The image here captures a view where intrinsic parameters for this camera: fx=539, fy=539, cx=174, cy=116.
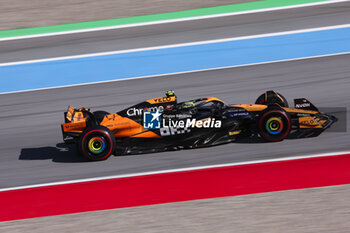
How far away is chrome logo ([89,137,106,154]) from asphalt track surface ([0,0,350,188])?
243 millimetres

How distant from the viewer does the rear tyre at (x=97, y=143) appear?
8641 mm

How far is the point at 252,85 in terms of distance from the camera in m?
11.8

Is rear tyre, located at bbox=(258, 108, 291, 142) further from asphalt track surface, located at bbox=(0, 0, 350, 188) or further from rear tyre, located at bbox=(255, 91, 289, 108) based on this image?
rear tyre, located at bbox=(255, 91, 289, 108)

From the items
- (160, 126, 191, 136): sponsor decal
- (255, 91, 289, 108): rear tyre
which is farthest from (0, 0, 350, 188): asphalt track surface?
(255, 91, 289, 108): rear tyre

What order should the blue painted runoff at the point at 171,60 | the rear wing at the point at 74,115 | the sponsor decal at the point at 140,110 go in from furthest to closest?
the blue painted runoff at the point at 171,60
the sponsor decal at the point at 140,110
the rear wing at the point at 74,115

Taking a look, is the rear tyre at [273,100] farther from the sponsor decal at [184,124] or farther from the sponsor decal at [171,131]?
the sponsor decal at [171,131]

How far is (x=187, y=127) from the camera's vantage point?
8734 millimetres

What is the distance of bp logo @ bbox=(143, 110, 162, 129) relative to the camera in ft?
28.8

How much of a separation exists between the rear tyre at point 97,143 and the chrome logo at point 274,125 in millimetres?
2522

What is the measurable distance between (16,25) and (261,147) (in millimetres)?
11084

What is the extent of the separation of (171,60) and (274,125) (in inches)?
213

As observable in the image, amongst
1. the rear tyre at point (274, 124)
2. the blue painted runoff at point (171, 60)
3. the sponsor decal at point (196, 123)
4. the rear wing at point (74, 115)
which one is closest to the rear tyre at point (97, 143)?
the rear wing at point (74, 115)

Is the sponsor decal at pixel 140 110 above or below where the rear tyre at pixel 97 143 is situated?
above

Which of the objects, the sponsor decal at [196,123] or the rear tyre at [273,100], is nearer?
the sponsor decal at [196,123]
